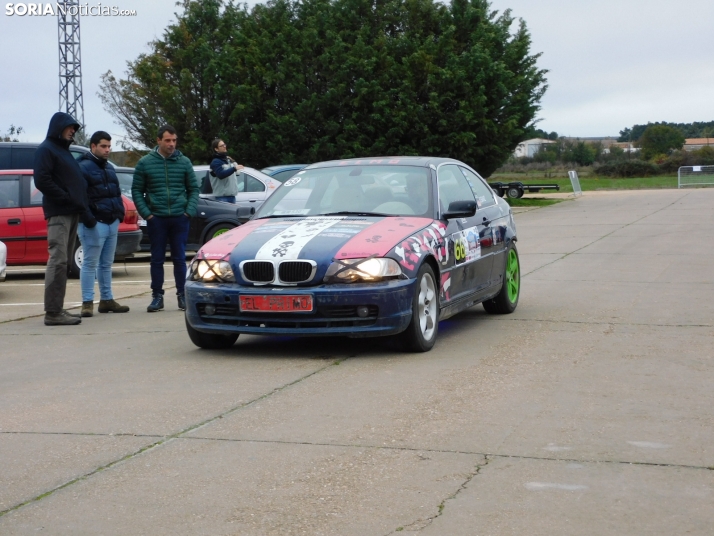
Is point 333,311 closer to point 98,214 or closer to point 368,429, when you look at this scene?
point 368,429

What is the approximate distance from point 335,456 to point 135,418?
4.75 feet

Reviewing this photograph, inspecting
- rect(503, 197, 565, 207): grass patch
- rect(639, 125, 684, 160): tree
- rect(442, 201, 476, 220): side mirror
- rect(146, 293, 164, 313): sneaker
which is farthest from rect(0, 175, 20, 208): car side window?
rect(639, 125, 684, 160): tree

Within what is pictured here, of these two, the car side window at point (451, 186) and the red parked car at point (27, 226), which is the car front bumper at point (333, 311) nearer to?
the car side window at point (451, 186)

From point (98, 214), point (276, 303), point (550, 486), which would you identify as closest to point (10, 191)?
point (98, 214)

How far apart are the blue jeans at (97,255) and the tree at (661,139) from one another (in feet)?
363

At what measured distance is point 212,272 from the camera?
8.04m

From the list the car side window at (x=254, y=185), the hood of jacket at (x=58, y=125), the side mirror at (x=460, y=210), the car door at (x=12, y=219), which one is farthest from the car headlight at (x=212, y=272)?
the car side window at (x=254, y=185)

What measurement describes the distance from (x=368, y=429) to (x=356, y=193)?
3609mm

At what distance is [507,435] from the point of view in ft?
17.9

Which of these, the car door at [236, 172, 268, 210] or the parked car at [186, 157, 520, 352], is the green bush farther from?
the parked car at [186, 157, 520, 352]

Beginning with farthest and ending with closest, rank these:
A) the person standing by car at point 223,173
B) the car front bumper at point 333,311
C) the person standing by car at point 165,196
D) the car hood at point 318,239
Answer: the person standing by car at point 223,173 < the person standing by car at point 165,196 < the car hood at point 318,239 < the car front bumper at point 333,311

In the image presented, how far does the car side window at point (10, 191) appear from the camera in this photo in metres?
15.2

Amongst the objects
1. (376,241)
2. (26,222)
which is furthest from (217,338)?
(26,222)

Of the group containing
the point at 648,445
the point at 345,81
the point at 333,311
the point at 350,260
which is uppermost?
the point at 345,81
